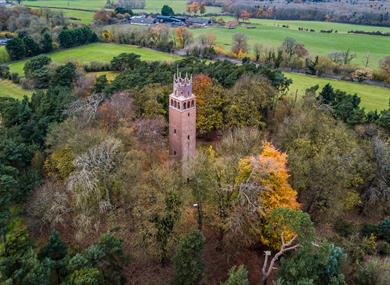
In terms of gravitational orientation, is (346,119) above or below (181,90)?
below

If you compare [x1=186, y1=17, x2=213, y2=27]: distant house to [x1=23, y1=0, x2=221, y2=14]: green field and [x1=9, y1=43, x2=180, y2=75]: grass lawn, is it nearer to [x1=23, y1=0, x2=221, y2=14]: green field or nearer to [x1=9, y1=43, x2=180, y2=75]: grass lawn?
[x1=23, y1=0, x2=221, y2=14]: green field

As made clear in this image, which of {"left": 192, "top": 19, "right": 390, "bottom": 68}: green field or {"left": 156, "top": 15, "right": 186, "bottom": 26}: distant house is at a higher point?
{"left": 156, "top": 15, "right": 186, "bottom": 26}: distant house

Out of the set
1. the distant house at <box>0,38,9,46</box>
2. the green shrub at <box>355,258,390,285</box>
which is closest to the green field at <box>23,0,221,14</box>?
the distant house at <box>0,38,9,46</box>

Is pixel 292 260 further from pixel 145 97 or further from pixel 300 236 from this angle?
pixel 145 97

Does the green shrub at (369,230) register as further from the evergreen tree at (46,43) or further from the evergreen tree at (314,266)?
the evergreen tree at (46,43)

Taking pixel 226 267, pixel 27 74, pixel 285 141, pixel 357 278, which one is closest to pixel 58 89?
pixel 27 74
